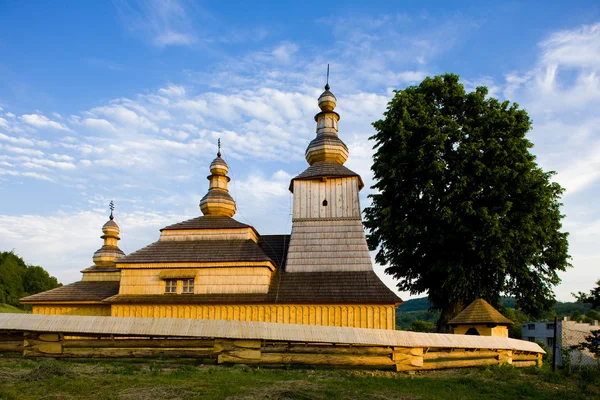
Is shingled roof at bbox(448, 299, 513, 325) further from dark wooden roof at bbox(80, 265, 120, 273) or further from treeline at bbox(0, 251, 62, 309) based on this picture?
treeline at bbox(0, 251, 62, 309)

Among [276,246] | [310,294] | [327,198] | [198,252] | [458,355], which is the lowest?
[458,355]

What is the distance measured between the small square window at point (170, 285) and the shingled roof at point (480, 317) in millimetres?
12989

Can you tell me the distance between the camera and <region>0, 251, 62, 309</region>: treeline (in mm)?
68188

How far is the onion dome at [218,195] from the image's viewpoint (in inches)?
1075

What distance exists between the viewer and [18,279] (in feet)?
234

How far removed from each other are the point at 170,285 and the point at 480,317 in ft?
46.7

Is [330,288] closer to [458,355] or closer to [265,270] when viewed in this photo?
[265,270]

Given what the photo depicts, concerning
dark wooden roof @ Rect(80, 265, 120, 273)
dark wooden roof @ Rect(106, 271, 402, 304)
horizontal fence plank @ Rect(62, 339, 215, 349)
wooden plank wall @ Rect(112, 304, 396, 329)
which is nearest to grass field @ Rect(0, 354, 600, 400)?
horizontal fence plank @ Rect(62, 339, 215, 349)

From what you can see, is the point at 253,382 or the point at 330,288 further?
the point at 330,288

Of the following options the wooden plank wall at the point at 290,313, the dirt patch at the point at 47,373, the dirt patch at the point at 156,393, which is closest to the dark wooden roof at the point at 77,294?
the wooden plank wall at the point at 290,313

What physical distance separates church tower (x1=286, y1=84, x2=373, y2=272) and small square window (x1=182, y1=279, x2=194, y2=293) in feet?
15.7

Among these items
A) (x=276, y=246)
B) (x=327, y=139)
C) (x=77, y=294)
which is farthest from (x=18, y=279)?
(x=327, y=139)

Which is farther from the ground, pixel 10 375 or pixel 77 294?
pixel 77 294

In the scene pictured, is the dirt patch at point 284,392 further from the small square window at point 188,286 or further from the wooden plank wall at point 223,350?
the small square window at point 188,286
